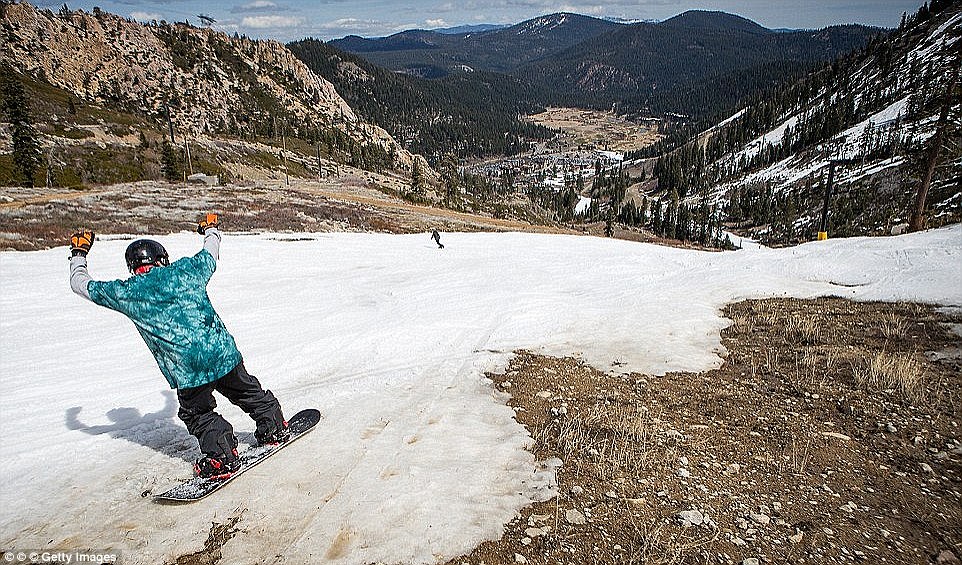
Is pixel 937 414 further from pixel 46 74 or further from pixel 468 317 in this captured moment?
pixel 46 74

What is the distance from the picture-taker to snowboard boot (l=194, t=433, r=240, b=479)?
20.2 ft

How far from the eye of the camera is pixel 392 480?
630cm

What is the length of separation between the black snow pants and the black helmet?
64.8 inches

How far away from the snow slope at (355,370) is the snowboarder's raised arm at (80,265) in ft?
9.24

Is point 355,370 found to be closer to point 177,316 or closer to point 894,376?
point 177,316

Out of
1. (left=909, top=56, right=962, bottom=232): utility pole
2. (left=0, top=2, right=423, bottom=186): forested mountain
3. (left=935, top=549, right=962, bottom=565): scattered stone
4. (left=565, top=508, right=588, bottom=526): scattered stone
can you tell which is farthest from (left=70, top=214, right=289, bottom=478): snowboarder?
(left=0, top=2, right=423, bottom=186): forested mountain

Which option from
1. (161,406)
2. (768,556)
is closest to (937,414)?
(768,556)

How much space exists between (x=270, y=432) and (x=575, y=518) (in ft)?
14.9

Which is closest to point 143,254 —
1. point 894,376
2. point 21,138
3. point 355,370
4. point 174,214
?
point 355,370

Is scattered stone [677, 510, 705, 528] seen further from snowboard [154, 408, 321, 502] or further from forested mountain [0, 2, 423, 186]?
forested mountain [0, 2, 423, 186]

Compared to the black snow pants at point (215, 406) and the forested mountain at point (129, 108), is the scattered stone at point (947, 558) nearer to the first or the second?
the black snow pants at point (215, 406)

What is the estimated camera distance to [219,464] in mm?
6168

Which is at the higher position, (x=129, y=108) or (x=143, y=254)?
(x=129, y=108)

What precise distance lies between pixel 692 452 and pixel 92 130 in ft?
482
